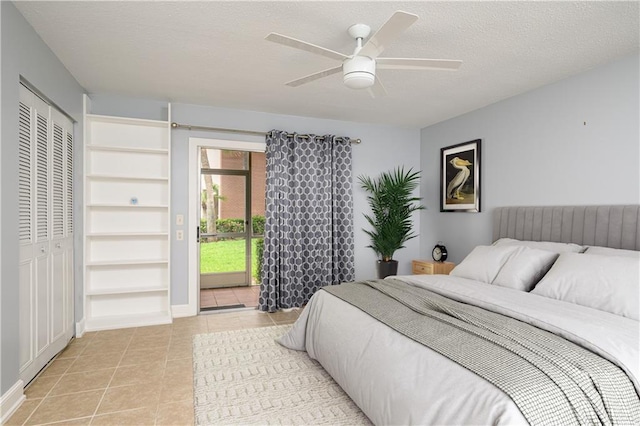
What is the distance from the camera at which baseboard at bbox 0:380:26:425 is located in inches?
79.4

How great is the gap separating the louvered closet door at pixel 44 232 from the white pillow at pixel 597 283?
3521 mm

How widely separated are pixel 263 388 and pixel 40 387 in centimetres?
153

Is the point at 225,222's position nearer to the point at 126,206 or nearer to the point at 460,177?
the point at 126,206

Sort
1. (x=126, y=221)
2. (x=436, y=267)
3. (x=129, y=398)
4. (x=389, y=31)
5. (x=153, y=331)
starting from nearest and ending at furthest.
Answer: (x=389, y=31)
(x=129, y=398)
(x=153, y=331)
(x=126, y=221)
(x=436, y=267)

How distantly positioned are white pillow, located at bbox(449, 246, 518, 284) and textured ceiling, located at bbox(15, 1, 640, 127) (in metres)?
1.57

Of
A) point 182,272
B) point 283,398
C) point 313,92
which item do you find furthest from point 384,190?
point 283,398

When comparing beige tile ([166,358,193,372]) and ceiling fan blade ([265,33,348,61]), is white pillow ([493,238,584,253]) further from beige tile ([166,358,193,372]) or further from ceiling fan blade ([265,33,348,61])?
beige tile ([166,358,193,372])

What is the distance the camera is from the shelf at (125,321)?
361 cm

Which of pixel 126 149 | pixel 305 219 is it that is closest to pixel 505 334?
pixel 305 219

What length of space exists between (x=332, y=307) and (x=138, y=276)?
99.5 inches

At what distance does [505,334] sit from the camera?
168 centimetres

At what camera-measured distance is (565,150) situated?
10.6 feet

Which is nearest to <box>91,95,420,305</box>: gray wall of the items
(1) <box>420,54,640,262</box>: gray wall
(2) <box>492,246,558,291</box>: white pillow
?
(1) <box>420,54,640,262</box>: gray wall

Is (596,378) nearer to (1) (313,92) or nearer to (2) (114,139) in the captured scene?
(1) (313,92)
